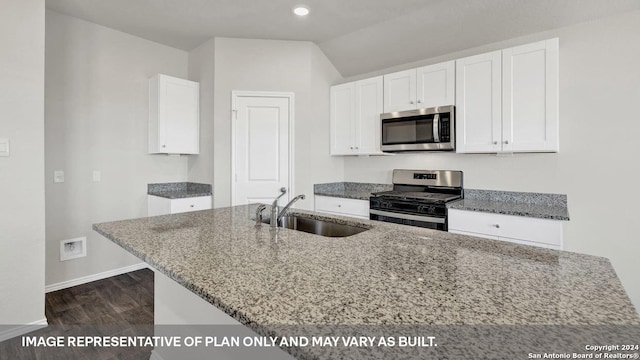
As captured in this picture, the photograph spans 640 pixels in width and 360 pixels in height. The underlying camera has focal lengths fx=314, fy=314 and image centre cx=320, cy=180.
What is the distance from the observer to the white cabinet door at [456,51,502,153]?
2.80 m

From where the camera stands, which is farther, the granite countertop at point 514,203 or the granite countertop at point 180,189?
the granite countertop at point 180,189

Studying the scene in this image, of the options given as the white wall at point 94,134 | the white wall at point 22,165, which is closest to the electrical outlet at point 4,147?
the white wall at point 22,165

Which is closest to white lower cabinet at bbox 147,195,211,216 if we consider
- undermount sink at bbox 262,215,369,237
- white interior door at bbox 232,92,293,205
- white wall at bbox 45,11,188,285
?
white wall at bbox 45,11,188,285

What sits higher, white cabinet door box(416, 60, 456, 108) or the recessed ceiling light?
the recessed ceiling light

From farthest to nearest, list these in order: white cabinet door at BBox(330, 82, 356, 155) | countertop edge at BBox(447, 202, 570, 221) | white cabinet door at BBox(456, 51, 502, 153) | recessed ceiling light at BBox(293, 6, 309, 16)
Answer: white cabinet door at BBox(330, 82, 356, 155) < recessed ceiling light at BBox(293, 6, 309, 16) < white cabinet door at BBox(456, 51, 502, 153) < countertop edge at BBox(447, 202, 570, 221)

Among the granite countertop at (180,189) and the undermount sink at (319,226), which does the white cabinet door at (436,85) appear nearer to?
the undermount sink at (319,226)

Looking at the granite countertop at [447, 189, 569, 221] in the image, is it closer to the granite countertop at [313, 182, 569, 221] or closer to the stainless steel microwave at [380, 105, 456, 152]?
the granite countertop at [313, 182, 569, 221]

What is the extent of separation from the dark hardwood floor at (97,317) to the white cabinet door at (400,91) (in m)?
3.07

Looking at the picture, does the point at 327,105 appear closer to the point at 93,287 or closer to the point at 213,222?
the point at 213,222

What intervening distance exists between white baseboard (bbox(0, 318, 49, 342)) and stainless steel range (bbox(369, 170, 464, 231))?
2.91 metres

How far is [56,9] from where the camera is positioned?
9.95 ft

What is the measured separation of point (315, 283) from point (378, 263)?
0.94ft

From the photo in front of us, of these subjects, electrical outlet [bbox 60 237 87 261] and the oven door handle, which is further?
electrical outlet [bbox 60 237 87 261]

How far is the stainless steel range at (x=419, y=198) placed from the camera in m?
2.90
